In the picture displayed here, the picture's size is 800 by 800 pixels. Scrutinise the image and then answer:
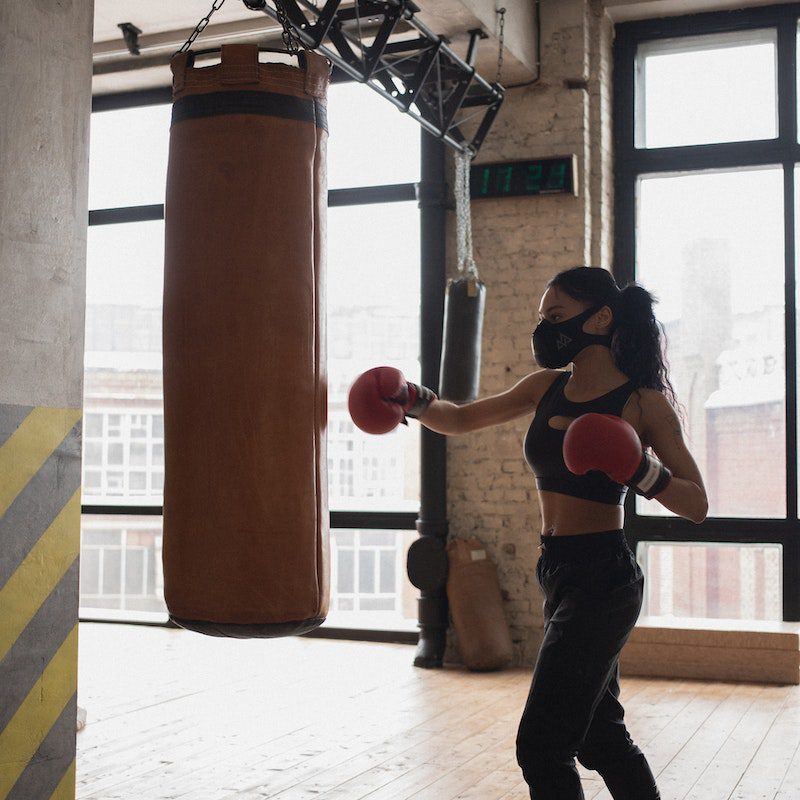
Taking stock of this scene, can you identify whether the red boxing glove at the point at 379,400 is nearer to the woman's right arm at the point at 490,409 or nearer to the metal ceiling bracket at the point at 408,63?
the woman's right arm at the point at 490,409

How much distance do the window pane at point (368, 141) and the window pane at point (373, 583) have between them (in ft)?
6.83

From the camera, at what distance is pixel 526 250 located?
18.7 ft

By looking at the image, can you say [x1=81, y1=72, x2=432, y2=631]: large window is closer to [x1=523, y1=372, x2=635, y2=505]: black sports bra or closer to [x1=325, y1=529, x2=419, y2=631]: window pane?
[x1=325, y1=529, x2=419, y2=631]: window pane

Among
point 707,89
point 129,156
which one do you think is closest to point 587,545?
point 707,89

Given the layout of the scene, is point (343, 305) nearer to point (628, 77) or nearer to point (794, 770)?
point (628, 77)

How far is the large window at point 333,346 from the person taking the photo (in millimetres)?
6281

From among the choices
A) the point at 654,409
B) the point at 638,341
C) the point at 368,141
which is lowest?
the point at 654,409

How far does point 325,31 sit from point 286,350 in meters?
2.47

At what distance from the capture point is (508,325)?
5.69 meters

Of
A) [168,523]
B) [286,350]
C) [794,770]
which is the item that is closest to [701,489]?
[286,350]

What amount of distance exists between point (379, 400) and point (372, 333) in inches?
152

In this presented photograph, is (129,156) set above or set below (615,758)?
above

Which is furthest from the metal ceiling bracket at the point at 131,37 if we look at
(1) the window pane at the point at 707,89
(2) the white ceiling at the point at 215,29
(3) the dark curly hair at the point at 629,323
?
(3) the dark curly hair at the point at 629,323

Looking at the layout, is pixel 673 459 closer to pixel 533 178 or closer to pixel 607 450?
pixel 607 450
